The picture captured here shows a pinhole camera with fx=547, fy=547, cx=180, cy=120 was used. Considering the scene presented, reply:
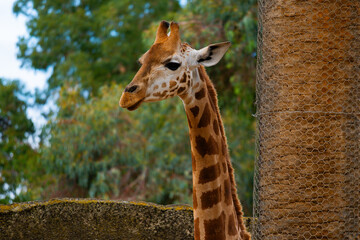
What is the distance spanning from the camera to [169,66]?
9.72ft

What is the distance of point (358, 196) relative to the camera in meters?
3.10

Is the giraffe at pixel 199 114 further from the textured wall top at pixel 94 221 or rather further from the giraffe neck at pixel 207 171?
the textured wall top at pixel 94 221

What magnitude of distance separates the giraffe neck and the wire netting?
243mm

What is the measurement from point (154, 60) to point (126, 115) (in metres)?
7.37

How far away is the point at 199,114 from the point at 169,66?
0.34 metres

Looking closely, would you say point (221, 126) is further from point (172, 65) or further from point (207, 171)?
point (172, 65)

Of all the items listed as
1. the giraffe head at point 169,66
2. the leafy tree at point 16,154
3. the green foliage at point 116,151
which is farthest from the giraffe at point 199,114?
the green foliage at point 116,151

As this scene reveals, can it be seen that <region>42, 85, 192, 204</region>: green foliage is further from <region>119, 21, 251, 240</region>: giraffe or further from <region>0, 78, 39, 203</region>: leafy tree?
<region>119, 21, 251, 240</region>: giraffe

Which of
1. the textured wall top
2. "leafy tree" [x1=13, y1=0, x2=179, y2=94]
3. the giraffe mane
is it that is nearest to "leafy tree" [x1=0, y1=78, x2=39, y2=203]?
the textured wall top

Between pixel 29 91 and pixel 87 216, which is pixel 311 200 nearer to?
pixel 87 216

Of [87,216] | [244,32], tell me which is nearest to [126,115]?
[244,32]

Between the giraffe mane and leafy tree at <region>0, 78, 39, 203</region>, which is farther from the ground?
leafy tree at <region>0, 78, 39, 203</region>

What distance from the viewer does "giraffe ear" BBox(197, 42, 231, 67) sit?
2.94 meters

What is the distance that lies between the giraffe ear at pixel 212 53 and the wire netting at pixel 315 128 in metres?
0.43
